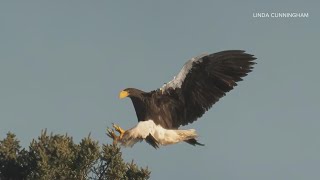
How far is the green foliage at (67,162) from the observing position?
784 inches

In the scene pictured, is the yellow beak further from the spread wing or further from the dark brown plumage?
the spread wing

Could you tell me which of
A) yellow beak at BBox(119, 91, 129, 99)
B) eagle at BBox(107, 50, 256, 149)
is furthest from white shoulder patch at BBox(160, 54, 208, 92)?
yellow beak at BBox(119, 91, 129, 99)

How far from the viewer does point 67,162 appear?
2052cm

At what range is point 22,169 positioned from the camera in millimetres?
21797

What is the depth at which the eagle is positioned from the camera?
1716 centimetres

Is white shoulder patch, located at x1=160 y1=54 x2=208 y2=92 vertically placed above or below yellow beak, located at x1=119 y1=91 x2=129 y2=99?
above

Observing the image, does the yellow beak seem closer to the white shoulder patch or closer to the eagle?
the eagle

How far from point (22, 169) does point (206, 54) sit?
25.0 ft

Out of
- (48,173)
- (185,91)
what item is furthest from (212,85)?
(48,173)

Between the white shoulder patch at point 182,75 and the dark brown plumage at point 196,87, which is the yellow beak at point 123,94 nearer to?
the dark brown plumage at point 196,87

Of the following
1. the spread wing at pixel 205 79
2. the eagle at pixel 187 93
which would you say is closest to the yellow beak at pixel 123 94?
the eagle at pixel 187 93

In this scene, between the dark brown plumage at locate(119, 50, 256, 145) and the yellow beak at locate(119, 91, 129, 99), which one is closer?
the yellow beak at locate(119, 91, 129, 99)

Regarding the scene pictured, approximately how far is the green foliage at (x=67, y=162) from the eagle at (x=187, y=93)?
2.64 metres

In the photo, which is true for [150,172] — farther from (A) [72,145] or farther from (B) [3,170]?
(B) [3,170]
